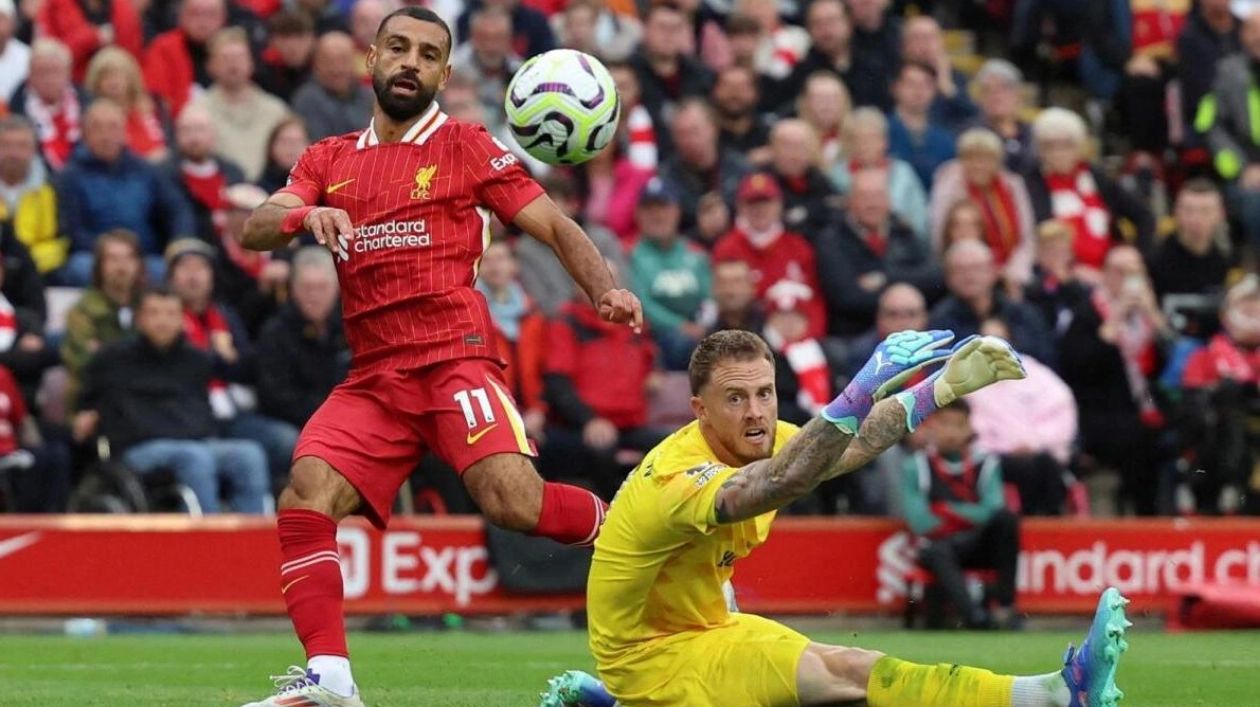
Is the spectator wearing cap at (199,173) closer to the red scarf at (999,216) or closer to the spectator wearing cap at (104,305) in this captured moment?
the spectator wearing cap at (104,305)

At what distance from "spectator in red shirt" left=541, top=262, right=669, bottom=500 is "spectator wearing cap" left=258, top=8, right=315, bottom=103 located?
9.78 ft

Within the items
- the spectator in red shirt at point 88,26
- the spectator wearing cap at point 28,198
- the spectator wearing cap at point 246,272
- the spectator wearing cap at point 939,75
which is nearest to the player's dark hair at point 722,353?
the spectator wearing cap at point 246,272

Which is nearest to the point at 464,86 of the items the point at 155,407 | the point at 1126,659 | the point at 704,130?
the point at 704,130

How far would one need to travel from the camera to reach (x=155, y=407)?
1395 cm


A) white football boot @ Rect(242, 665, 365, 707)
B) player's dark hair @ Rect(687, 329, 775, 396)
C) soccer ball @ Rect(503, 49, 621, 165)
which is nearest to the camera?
player's dark hair @ Rect(687, 329, 775, 396)

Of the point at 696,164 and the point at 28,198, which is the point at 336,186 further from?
the point at 696,164

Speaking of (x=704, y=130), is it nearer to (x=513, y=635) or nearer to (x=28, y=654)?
(x=513, y=635)

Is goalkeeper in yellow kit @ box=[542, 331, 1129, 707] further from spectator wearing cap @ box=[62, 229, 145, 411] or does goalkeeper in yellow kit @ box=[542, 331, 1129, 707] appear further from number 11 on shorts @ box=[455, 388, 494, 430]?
spectator wearing cap @ box=[62, 229, 145, 411]

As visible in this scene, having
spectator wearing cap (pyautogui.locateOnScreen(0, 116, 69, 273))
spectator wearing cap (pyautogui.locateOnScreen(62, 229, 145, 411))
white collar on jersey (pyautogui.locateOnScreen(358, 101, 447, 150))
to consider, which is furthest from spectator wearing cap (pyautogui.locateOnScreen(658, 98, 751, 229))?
white collar on jersey (pyautogui.locateOnScreen(358, 101, 447, 150))

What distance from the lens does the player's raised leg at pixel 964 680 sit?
6887 millimetres

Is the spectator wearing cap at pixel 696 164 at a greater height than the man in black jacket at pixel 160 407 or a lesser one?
greater

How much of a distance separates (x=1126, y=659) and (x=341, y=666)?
4922 millimetres

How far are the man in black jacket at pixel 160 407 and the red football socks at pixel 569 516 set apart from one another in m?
5.72

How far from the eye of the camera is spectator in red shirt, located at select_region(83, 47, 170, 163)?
15547mm
